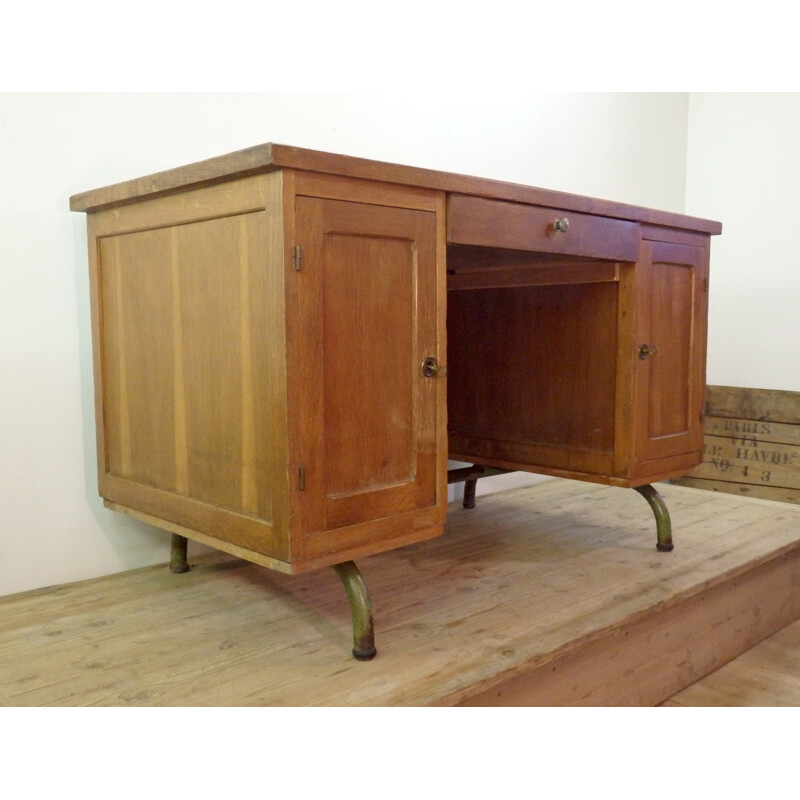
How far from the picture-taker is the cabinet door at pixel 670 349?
2111mm

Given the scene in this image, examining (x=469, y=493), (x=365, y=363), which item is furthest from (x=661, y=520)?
(x=365, y=363)

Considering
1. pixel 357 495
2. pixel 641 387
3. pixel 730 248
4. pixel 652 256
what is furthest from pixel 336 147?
pixel 730 248

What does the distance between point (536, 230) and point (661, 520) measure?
947 millimetres

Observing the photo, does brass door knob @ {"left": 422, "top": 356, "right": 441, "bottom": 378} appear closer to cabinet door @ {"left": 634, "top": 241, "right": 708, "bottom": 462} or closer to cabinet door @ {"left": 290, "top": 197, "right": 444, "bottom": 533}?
cabinet door @ {"left": 290, "top": 197, "right": 444, "bottom": 533}

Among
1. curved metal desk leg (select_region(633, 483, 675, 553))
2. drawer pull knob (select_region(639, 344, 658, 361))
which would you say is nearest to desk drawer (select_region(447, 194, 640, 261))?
drawer pull knob (select_region(639, 344, 658, 361))

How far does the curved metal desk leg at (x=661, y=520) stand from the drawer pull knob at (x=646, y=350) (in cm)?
37

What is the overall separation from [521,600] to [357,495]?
0.57 meters

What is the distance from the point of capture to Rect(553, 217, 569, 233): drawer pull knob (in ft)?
5.92

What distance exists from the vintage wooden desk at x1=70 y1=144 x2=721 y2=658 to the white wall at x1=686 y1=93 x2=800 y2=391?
1618 mm

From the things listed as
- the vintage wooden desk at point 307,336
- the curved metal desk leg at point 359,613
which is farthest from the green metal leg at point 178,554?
the curved metal desk leg at point 359,613

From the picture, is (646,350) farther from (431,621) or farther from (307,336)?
(307,336)

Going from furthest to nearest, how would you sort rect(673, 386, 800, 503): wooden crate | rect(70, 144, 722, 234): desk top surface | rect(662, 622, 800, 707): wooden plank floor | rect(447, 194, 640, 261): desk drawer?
rect(673, 386, 800, 503): wooden crate
rect(662, 622, 800, 707): wooden plank floor
rect(447, 194, 640, 261): desk drawer
rect(70, 144, 722, 234): desk top surface

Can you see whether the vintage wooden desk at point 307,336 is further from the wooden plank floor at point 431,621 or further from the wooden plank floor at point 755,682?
the wooden plank floor at point 755,682

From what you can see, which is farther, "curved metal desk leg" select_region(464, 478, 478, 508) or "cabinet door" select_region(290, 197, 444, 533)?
"curved metal desk leg" select_region(464, 478, 478, 508)
